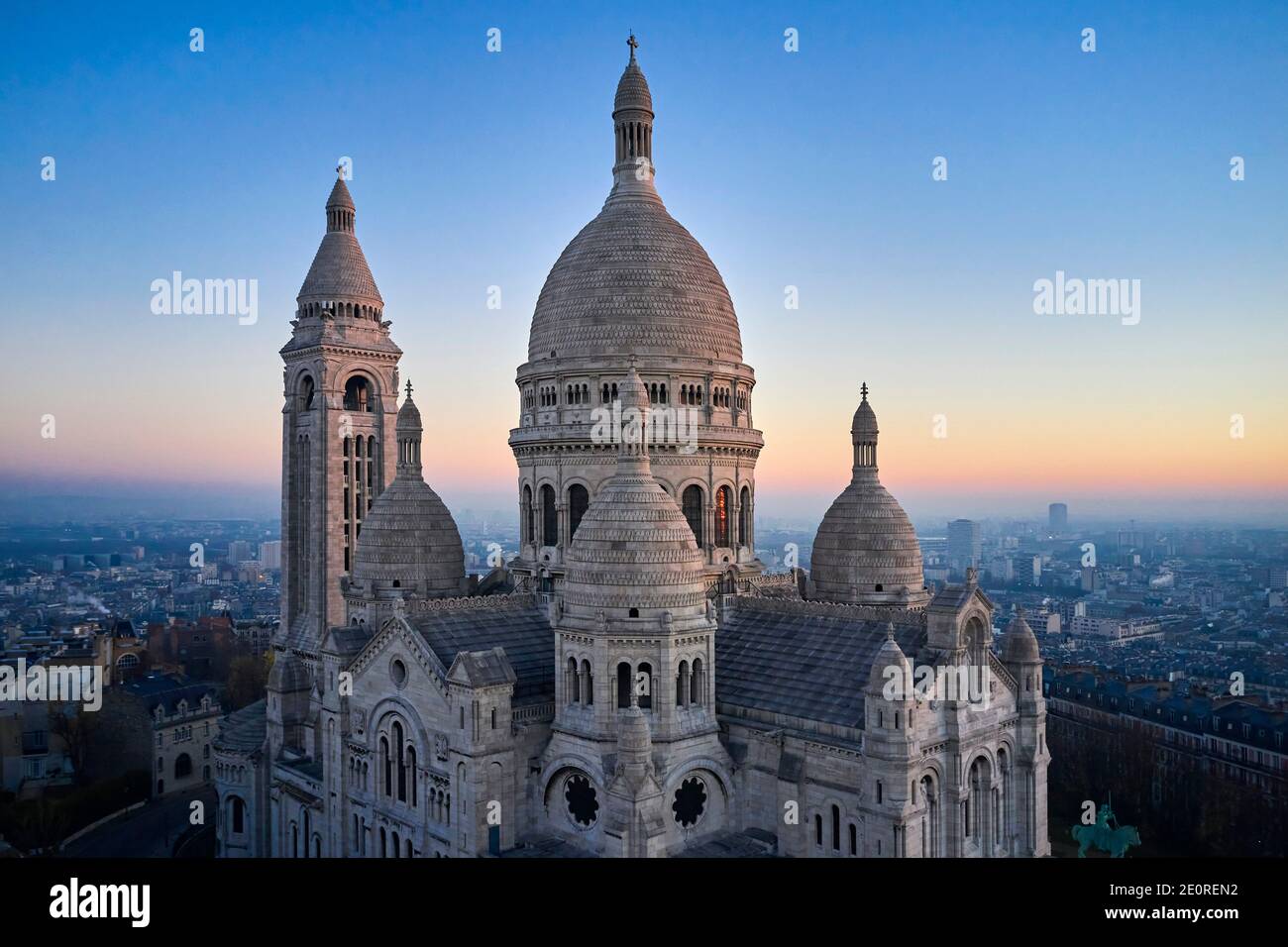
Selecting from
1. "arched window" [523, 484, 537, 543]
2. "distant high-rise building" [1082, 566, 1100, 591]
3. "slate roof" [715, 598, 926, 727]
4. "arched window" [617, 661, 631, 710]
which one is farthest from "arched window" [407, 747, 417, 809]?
"distant high-rise building" [1082, 566, 1100, 591]

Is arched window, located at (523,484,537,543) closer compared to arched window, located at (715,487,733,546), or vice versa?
arched window, located at (715,487,733,546)

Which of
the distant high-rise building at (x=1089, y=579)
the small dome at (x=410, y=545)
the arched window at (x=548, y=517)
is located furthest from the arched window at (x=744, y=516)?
the distant high-rise building at (x=1089, y=579)

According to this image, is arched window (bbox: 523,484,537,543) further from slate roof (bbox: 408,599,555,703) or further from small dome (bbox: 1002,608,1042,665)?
small dome (bbox: 1002,608,1042,665)

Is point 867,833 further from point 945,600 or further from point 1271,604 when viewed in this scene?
point 1271,604

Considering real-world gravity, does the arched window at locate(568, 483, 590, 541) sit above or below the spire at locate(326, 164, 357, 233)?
below

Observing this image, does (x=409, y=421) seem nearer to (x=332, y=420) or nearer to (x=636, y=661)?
(x=332, y=420)
